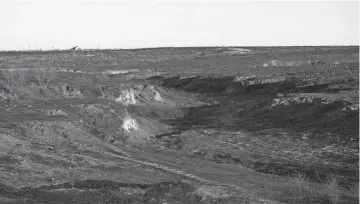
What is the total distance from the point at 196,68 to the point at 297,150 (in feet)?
122

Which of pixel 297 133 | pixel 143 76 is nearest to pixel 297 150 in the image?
pixel 297 133

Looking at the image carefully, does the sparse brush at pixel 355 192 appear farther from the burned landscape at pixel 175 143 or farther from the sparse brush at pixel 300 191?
the sparse brush at pixel 300 191

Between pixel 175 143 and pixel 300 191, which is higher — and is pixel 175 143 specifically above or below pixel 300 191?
below

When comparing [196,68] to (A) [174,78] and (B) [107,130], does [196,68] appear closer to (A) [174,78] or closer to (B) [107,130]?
(A) [174,78]

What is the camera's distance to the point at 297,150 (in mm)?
17609

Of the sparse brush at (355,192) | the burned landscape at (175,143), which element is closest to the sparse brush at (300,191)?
the burned landscape at (175,143)

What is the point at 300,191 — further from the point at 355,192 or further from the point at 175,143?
the point at 175,143

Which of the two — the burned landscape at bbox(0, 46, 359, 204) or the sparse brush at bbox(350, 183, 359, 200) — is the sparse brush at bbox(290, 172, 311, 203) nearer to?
the burned landscape at bbox(0, 46, 359, 204)

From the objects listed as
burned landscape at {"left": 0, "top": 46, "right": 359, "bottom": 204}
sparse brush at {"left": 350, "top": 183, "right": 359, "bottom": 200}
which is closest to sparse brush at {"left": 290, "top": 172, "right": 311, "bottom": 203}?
burned landscape at {"left": 0, "top": 46, "right": 359, "bottom": 204}

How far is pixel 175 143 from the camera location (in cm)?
1878

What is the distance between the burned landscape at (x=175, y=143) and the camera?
35.7ft

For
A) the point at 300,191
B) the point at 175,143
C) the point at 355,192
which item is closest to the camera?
the point at 300,191

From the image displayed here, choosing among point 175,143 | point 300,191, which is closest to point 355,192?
point 300,191

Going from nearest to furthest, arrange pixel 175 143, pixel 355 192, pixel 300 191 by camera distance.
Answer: pixel 300 191
pixel 355 192
pixel 175 143
